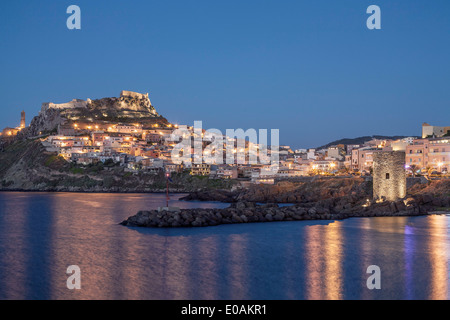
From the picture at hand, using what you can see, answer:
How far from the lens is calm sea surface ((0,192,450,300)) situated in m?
10.1

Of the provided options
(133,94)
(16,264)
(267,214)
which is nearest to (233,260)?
(16,264)

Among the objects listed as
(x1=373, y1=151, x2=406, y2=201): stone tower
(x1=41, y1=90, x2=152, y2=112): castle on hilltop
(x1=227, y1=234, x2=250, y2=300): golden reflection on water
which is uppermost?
(x1=41, y1=90, x2=152, y2=112): castle on hilltop

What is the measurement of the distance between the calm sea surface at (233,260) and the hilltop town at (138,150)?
11243 mm

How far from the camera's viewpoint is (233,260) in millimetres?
13516

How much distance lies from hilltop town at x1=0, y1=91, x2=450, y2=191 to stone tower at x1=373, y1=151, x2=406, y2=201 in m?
3.58

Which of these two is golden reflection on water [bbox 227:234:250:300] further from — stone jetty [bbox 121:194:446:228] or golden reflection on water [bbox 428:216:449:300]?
golden reflection on water [bbox 428:216:449:300]

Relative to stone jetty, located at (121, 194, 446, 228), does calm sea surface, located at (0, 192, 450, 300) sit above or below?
below

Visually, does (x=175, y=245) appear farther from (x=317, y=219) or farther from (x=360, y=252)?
(x=317, y=219)

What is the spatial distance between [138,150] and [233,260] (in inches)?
2026

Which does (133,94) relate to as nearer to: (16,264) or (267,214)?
(267,214)

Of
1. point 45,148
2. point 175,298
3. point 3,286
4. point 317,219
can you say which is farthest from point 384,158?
point 45,148

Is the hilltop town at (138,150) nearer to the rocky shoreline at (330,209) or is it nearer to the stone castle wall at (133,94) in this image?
the stone castle wall at (133,94)

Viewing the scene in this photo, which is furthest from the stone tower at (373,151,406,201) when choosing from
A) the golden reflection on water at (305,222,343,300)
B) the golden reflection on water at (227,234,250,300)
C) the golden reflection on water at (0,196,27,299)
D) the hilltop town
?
the golden reflection on water at (0,196,27,299)
